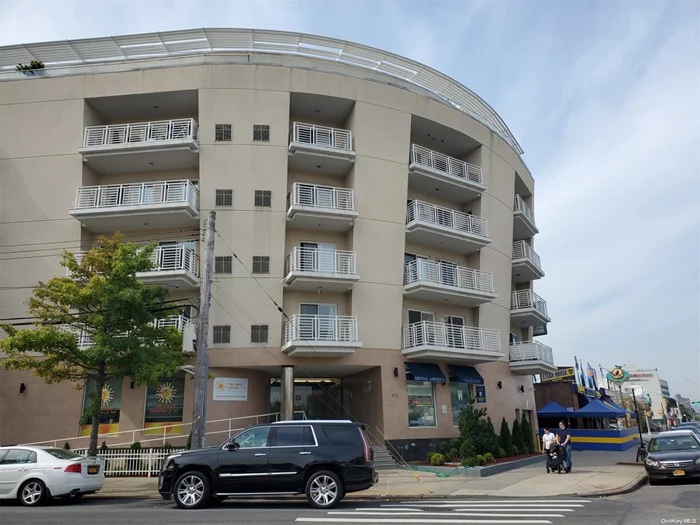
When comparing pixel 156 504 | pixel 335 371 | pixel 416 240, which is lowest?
pixel 156 504

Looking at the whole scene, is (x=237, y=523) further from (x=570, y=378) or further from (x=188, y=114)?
(x=570, y=378)

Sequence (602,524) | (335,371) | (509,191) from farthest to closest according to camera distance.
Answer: (509,191)
(335,371)
(602,524)

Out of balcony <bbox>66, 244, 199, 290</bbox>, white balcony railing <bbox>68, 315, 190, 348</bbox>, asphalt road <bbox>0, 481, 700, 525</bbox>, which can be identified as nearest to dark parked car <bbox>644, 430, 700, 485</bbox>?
asphalt road <bbox>0, 481, 700, 525</bbox>

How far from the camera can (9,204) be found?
23.1 m

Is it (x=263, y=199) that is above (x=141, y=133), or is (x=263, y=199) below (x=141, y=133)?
below

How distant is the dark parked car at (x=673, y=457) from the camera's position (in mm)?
14328


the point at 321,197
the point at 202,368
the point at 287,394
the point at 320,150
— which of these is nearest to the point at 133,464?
the point at 202,368

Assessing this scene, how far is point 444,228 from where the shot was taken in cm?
2514

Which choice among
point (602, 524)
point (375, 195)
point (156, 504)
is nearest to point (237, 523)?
point (156, 504)

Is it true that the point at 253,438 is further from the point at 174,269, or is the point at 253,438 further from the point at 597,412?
the point at 597,412

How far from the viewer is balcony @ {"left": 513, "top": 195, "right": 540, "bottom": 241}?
3121cm

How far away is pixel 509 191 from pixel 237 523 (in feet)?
83.7

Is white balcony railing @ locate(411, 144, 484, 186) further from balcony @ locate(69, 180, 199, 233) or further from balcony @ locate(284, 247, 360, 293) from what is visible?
balcony @ locate(69, 180, 199, 233)

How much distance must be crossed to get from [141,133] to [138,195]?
121 inches
